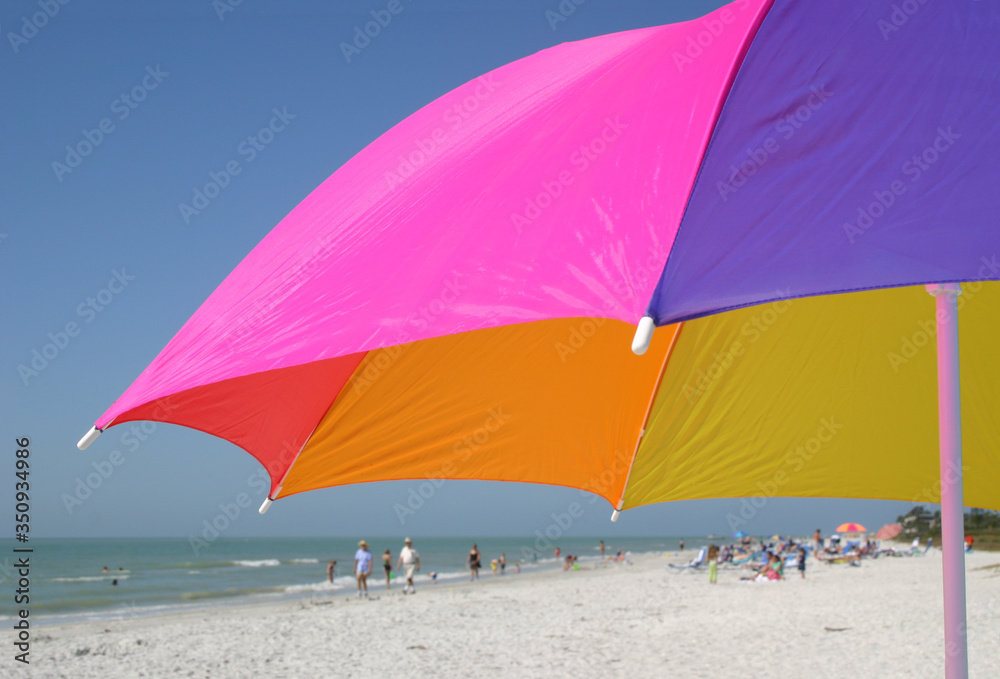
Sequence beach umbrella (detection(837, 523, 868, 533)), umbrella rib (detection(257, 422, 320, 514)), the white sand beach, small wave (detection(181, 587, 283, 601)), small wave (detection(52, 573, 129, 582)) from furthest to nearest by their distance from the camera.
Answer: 1. beach umbrella (detection(837, 523, 868, 533))
2. small wave (detection(52, 573, 129, 582))
3. small wave (detection(181, 587, 283, 601))
4. the white sand beach
5. umbrella rib (detection(257, 422, 320, 514))

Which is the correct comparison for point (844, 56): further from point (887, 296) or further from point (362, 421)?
point (362, 421)

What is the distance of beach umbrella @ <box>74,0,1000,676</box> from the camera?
1.38 meters

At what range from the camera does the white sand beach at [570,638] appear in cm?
887

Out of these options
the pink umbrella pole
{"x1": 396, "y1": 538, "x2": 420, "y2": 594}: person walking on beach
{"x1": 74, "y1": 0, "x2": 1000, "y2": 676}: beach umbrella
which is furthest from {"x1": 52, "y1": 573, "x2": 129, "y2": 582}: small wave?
the pink umbrella pole

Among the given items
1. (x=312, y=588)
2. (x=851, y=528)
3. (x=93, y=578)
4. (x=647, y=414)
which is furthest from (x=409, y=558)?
(x=851, y=528)

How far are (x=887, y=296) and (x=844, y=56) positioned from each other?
5.97 ft

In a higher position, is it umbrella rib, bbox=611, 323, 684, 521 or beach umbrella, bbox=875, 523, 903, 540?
beach umbrella, bbox=875, 523, 903, 540

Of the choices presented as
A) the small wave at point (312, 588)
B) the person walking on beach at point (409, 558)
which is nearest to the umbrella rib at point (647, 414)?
the person walking on beach at point (409, 558)

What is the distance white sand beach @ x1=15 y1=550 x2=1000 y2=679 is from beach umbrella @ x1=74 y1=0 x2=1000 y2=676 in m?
6.41

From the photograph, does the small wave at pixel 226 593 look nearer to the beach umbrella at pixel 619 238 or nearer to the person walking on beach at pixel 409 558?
the person walking on beach at pixel 409 558

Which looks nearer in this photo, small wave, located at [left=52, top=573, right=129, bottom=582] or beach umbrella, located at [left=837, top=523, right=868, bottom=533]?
small wave, located at [left=52, top=573, right=129, bottom=582]

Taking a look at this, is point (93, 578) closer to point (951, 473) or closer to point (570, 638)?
point (570, 638)

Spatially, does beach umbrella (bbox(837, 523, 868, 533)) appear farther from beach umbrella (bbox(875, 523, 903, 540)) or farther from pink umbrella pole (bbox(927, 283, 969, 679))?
pink umbrella pole (bbox(927, 283, 969, 679))

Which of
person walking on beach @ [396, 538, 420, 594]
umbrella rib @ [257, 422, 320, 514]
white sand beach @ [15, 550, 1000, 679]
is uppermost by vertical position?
umbrella rib @ [257, 422, 320, 514]
